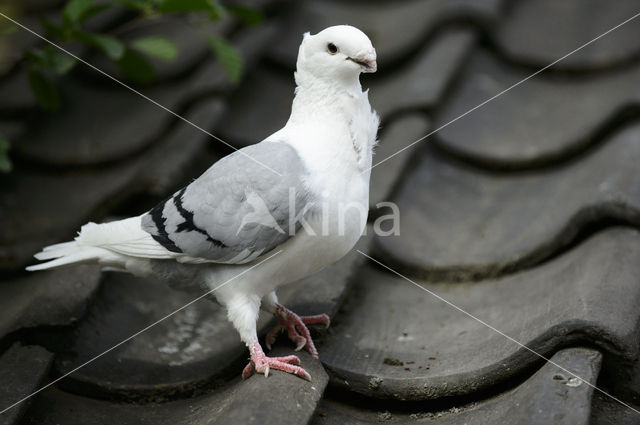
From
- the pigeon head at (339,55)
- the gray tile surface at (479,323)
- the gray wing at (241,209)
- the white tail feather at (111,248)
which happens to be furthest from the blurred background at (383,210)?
the pigeon head at (339,55)

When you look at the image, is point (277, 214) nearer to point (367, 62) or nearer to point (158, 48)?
point (367, 62)

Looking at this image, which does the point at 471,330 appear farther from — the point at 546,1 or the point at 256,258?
the point at 546,1

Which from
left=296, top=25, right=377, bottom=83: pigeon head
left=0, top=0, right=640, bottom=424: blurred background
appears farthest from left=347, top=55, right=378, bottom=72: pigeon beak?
left=0, top=0, right=640, bottom=424: blurred background

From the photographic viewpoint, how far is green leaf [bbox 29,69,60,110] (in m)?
2.64

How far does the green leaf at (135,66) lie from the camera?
2.77 meters

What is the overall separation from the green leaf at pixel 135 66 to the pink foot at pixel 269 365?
144 centimetres

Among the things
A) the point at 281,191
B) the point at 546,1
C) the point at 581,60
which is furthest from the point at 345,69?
the point at 546,1

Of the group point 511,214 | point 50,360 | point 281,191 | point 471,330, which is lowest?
point 50,360

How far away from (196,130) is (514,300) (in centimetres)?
140

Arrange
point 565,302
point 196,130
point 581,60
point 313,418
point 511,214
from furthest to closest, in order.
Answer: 1. point 581,60
2. point 196,130
3. point 511,214
4. point 565,302
5. point 313,418

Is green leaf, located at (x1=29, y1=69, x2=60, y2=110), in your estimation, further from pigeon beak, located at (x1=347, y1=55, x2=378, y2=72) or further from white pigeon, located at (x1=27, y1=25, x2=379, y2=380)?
pigeon beak, located at (x1=347, y1=55, x2=378, y2=72)

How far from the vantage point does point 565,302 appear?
1.80m

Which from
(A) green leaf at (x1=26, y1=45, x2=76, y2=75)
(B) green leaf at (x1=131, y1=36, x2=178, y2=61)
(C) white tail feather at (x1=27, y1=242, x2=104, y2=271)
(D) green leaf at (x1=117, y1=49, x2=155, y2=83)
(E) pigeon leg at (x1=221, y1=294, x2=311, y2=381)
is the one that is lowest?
(E) pigeon leg at (x1=221, y1=294, x2=311, y2=381)

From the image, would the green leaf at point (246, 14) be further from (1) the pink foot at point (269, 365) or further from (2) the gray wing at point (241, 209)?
(1) the pink foot at point (269, 365)
